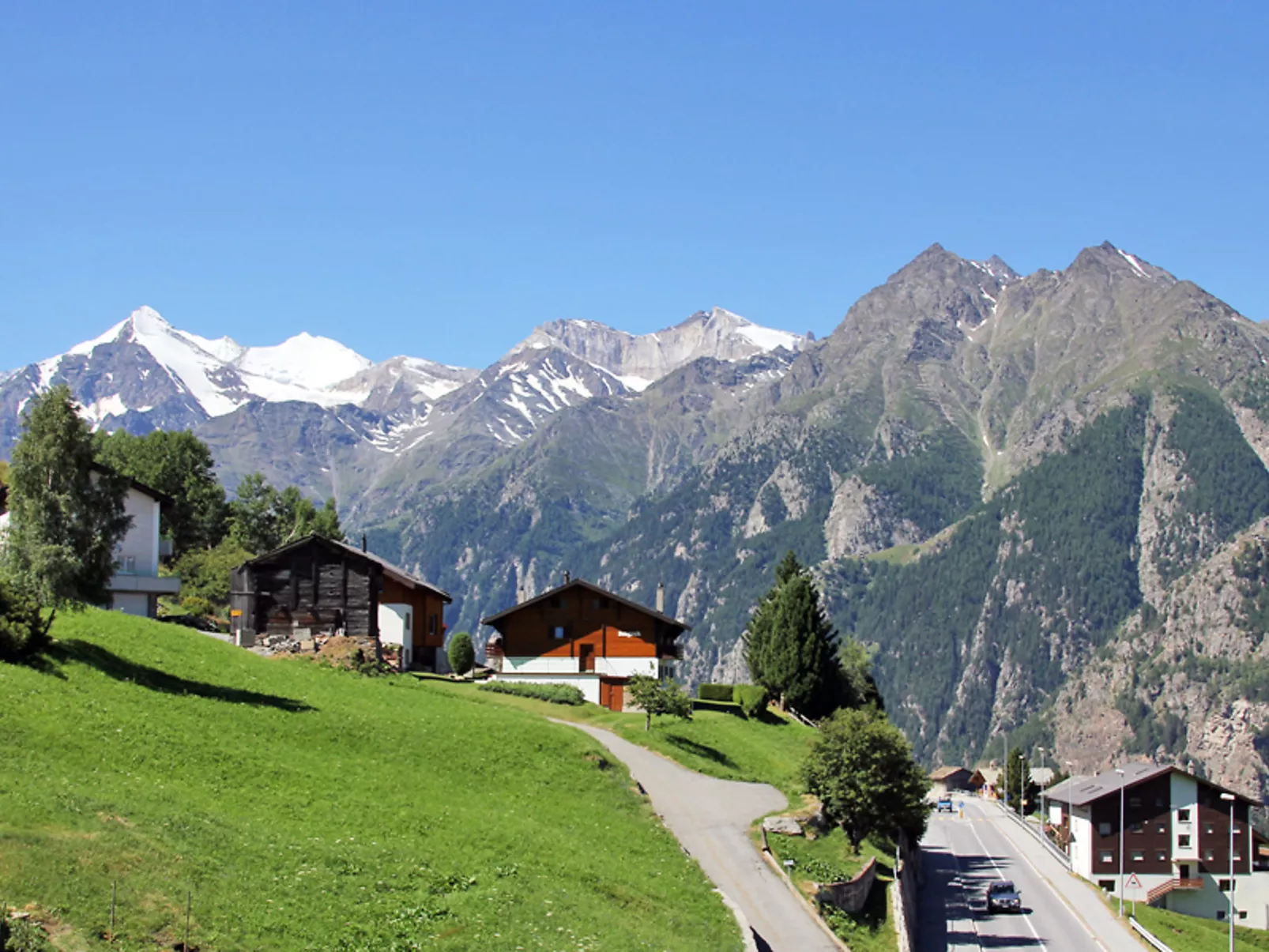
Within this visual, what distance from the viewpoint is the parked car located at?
75000 millimetres

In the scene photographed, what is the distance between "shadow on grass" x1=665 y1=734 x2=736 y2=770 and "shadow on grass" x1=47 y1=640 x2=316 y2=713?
2253 centimetres

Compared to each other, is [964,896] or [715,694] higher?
[715,694]

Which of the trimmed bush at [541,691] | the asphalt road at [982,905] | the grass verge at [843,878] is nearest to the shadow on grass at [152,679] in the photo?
the grass verge at [843,878]

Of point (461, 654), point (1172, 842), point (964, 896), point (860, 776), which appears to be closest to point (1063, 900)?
point (964, 896)

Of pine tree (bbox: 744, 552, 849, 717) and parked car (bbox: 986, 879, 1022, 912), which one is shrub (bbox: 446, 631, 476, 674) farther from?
parked car (bbox: 986, 879, 1022, 912)

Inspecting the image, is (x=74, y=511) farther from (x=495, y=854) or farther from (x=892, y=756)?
(x=892, y=756)

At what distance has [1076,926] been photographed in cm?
7456

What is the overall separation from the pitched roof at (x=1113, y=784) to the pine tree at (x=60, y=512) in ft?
316

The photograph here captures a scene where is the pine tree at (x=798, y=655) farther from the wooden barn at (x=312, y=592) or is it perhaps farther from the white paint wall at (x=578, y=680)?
the wooden barn at (x=312, y=592)

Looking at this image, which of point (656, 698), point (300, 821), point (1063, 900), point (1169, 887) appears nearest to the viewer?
point (300, 821)

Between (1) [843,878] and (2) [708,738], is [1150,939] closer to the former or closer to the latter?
(2) [708,738]

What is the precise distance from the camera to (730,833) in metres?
52.5

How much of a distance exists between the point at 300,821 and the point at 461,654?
57.1m

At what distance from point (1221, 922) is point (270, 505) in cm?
9230
